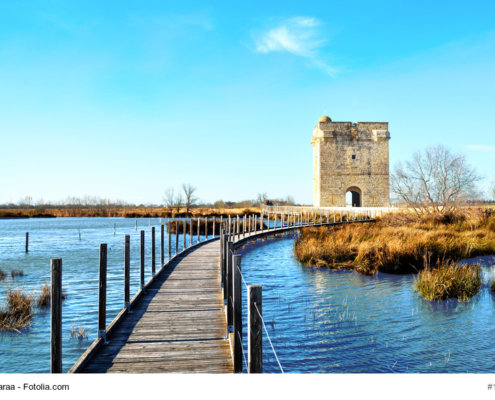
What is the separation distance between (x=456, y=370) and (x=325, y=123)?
36.2 meters

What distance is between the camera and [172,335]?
5582 mm

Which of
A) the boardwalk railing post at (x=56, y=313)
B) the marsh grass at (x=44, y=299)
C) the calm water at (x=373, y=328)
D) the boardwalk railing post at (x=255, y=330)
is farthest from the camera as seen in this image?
the marsh grass at (x=44, y=299)

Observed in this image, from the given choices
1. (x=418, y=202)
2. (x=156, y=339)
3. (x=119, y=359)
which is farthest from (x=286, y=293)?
(x=418, y=202)

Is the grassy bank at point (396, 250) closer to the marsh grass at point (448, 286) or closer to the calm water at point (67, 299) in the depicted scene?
the marsh grass at point (448, 286)

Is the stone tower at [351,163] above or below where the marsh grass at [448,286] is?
above

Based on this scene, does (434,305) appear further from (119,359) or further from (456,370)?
(119,359)

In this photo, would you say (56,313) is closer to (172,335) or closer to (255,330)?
(172,335)

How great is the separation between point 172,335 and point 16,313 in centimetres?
→ 401

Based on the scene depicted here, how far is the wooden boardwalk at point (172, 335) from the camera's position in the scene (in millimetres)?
4590

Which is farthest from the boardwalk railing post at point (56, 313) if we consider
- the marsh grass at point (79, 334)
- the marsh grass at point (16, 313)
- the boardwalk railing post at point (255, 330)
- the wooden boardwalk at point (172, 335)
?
the marsh grass at point (16, 313)

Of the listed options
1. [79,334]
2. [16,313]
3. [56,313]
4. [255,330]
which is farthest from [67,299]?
[255,330]

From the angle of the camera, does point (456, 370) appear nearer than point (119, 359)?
No

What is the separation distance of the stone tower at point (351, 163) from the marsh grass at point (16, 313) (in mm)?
33405
